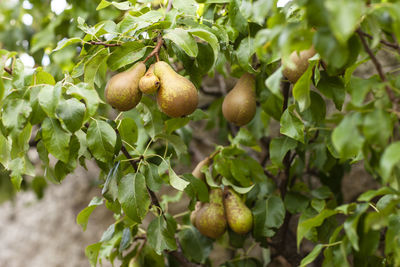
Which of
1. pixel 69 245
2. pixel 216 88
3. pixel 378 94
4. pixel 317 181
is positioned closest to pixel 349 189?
pixel 317 181

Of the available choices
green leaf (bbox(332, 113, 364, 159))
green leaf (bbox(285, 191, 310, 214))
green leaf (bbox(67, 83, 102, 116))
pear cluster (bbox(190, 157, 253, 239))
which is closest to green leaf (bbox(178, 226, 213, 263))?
pear cluster (bbox(190, 157, 253, 239))

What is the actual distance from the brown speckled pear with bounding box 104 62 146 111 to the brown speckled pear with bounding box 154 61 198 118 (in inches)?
1.6

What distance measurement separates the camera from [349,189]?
1.58 meters

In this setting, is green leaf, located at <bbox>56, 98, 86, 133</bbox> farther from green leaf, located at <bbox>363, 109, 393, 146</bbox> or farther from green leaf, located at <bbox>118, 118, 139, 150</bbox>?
green leaf, located at <bbox>363, 109, 393, 146</bbox>

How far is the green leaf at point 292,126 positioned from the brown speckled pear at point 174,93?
0.19 meters

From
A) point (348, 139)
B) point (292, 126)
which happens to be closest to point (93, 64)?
point (292, 126)

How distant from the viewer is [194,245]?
120cm

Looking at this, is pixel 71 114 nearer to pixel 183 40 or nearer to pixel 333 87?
pixel 183 40

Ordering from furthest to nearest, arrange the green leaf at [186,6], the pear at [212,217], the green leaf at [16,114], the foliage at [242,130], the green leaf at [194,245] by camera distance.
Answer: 1. the green leaf at [194,245]
2. the pear at [212,217]
3. the green leaf at [186,6]
4. the green leaf at [16,114]
5. the foliage at [242,130]

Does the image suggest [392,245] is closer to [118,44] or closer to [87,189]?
[118,44]

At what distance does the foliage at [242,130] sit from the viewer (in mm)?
568

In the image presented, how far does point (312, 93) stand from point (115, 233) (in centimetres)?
60

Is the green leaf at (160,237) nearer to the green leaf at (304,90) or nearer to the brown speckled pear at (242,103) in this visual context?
the brown speckled pear at (242,103)

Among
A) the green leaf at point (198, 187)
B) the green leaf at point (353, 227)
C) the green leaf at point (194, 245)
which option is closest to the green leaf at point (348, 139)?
the green leaf at point (353, 227)
